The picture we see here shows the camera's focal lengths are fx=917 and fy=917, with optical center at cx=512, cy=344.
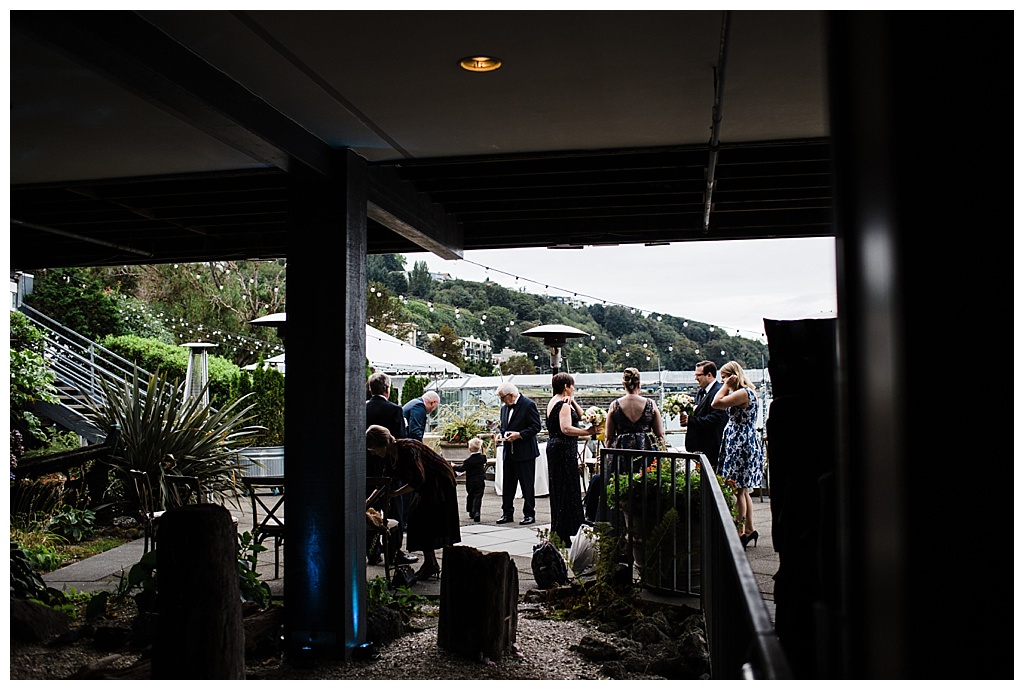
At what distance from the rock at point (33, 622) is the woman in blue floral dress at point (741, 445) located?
15.9ft

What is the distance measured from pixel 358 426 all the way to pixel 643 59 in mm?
2426

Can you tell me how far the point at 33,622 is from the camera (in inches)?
203

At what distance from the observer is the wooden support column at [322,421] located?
4719mm

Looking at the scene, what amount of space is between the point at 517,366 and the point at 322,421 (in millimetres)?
22136

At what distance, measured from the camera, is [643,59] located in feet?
11.6

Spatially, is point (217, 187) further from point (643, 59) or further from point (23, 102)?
point (643, 59)

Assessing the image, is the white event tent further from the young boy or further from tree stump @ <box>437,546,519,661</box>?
tree stump @ <box>437,546,519,661</box>

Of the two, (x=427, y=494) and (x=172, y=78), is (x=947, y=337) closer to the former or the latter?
(x=172, y=78)

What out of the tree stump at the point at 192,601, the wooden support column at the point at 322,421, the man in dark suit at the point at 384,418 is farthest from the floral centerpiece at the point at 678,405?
the tree stump at the point at 192,601

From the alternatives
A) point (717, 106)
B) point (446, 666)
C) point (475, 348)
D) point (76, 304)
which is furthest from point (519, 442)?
point (475, 348)

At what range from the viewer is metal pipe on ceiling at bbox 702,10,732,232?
125 inches

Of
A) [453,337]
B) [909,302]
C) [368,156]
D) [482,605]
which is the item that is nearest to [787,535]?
[909,302]

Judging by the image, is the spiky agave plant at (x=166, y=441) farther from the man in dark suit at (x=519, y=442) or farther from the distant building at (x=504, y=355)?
the distant building at (x=504, y=355)

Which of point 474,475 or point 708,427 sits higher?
point 708,427
